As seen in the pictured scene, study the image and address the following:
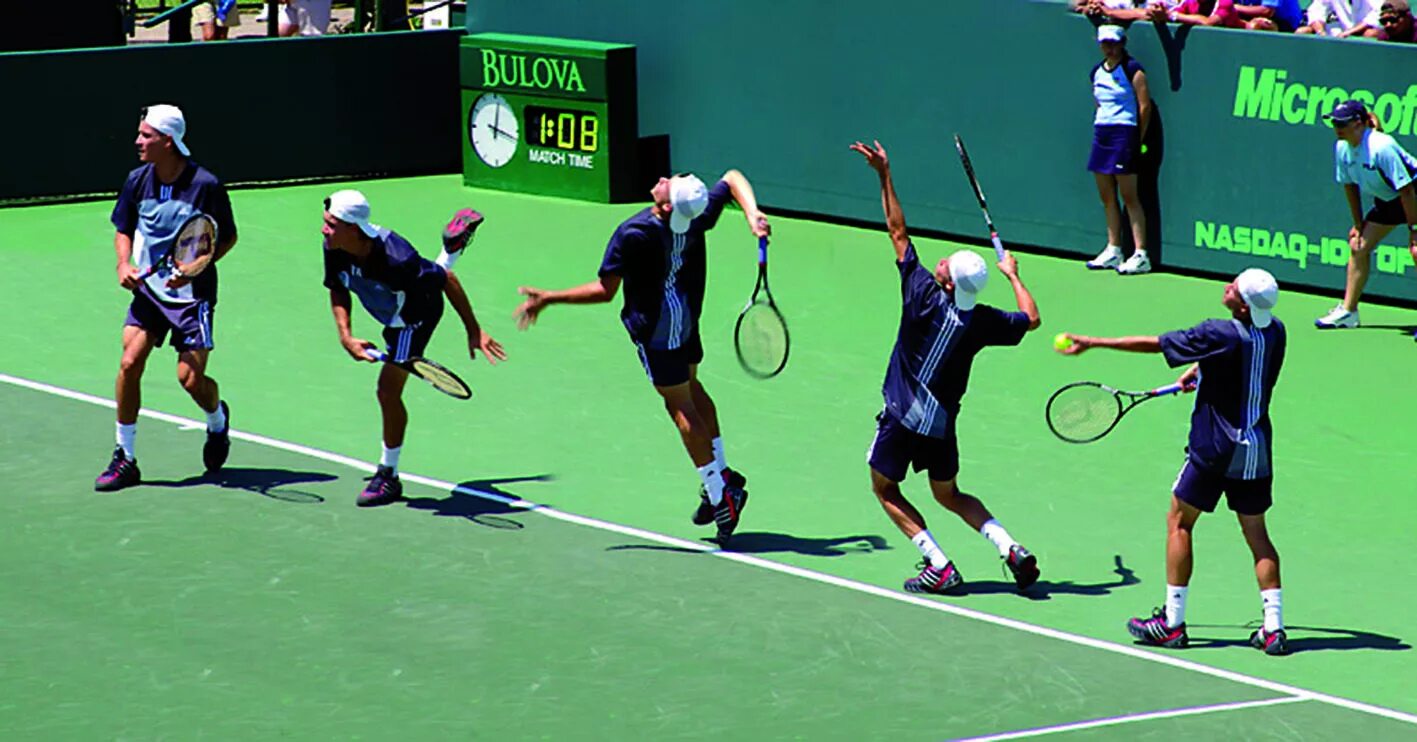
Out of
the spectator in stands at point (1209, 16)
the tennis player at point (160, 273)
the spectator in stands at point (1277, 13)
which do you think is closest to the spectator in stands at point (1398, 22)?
the spectator in stands at point (1277, 13)

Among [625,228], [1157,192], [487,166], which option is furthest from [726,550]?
[487,166]

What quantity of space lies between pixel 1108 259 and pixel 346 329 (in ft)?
29.0

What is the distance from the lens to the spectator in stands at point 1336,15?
61.4 ft

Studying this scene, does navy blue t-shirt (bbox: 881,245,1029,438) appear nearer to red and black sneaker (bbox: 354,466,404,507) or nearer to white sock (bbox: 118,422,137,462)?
red and black sneaker (bbox: 354,466,404,507)

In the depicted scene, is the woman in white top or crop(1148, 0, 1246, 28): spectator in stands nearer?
the woman in white top

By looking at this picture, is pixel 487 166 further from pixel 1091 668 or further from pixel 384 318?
pixel 1091 668

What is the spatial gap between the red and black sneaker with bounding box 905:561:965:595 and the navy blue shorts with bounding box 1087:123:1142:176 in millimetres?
8277

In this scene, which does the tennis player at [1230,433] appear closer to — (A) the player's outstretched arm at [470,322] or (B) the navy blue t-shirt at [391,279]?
(A) the player's outstretched arm at [470,322]

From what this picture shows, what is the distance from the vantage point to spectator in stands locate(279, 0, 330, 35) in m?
27.9

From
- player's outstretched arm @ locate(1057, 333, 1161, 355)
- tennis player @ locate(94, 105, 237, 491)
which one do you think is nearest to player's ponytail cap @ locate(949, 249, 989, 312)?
player's outstretched arm @ locate(1057, 333, 1161, 355)

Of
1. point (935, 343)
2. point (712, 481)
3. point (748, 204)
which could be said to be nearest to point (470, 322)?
point (712, 481)

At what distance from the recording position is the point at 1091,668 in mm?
10086

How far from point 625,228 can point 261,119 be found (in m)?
12.4

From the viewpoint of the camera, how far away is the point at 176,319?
12633 mm
